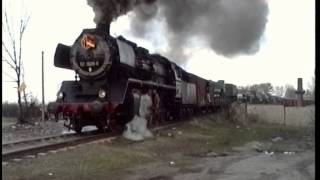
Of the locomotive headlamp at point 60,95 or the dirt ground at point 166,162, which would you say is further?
the locomotive headlamp at point 60,95

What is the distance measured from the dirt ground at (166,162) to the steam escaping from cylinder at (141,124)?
715 mm

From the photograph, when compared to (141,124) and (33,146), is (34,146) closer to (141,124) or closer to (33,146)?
(33,146)

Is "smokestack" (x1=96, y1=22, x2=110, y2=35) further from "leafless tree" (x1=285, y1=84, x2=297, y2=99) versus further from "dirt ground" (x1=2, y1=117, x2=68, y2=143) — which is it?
"leafless tree" (x1=285, y1=84, x2=297, y2=99)

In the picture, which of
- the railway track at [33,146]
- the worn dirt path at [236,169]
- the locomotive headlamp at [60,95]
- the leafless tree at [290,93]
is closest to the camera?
the worn dirt path at [236,169]

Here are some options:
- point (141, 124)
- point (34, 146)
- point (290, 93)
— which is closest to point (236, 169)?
point (34, 146)

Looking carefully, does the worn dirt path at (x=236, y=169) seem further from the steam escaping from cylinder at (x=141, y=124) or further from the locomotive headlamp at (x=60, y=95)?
the locomotive headlamp at (x=60, y=95)

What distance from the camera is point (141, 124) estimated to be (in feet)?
65.3

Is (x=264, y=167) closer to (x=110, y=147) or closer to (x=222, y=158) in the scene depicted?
(x=222, y=158)

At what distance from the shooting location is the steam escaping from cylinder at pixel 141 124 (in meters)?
18.2

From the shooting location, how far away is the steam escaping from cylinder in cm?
1816

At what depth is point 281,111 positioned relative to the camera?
1361 inches

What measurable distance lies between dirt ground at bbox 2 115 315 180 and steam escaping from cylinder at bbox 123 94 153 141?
715 millimetres

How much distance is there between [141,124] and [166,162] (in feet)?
23.5

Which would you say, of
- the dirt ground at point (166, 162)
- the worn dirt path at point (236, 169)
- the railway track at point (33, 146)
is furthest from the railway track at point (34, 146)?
the worn dirt path at point (236, 169)
